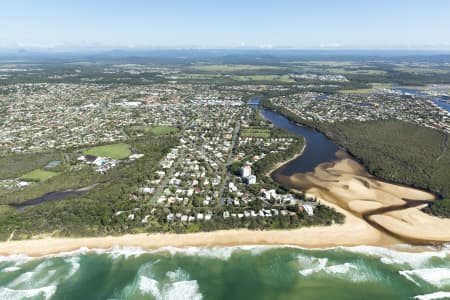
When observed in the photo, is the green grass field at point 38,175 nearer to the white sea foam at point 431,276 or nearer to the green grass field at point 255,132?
the green grass field at point 255,132

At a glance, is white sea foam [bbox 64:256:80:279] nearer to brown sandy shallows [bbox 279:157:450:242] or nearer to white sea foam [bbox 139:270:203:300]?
white sea foam [bbox 139:270:203:300]

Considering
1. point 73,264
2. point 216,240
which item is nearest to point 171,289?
point 216,240

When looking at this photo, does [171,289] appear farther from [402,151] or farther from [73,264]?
[402,151]

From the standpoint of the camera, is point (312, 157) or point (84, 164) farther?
point (312, 157)

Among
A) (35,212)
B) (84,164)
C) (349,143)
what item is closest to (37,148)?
(84,164)

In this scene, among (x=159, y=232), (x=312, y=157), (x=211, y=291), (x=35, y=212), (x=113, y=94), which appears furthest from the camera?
(x=113, y=94)

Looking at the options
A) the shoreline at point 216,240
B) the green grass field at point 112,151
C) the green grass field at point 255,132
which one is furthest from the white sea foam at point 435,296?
the green grass field at point 112,151

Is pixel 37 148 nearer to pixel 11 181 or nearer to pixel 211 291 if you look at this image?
pixel 11 181
